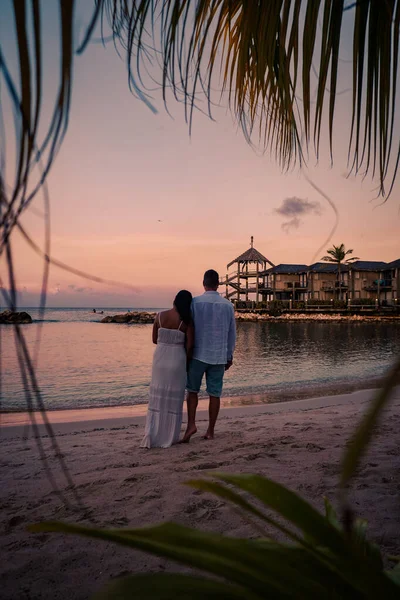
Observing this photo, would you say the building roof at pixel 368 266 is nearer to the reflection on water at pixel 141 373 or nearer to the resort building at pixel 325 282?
the resort building at pixel 325 282

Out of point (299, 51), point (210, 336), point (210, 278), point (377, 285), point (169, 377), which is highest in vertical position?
point (377, 285)

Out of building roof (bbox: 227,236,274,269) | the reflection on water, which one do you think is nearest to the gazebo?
building roof (bbox: 227,236,274,269)

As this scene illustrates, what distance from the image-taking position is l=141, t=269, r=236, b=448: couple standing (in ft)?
16.0

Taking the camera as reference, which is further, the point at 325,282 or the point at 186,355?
the point at 325,282

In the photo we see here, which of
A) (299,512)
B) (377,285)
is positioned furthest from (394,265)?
(299,512)

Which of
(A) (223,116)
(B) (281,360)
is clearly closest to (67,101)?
(A) (223,116)

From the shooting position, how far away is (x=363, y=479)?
Answer: 351cm

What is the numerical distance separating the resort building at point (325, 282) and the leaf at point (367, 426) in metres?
56.1

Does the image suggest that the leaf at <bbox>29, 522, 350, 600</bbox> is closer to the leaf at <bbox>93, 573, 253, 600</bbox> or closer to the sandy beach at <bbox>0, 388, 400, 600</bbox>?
the leaf at <bbox>93, 573, 253, 600</bbox>

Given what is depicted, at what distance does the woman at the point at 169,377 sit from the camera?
4.86 metres

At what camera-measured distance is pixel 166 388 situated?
4855mm

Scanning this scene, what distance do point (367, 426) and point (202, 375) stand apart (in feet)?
16.0

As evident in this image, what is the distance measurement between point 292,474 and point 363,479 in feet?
1.89

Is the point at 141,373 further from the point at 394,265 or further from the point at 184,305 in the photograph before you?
the point at 394,265
